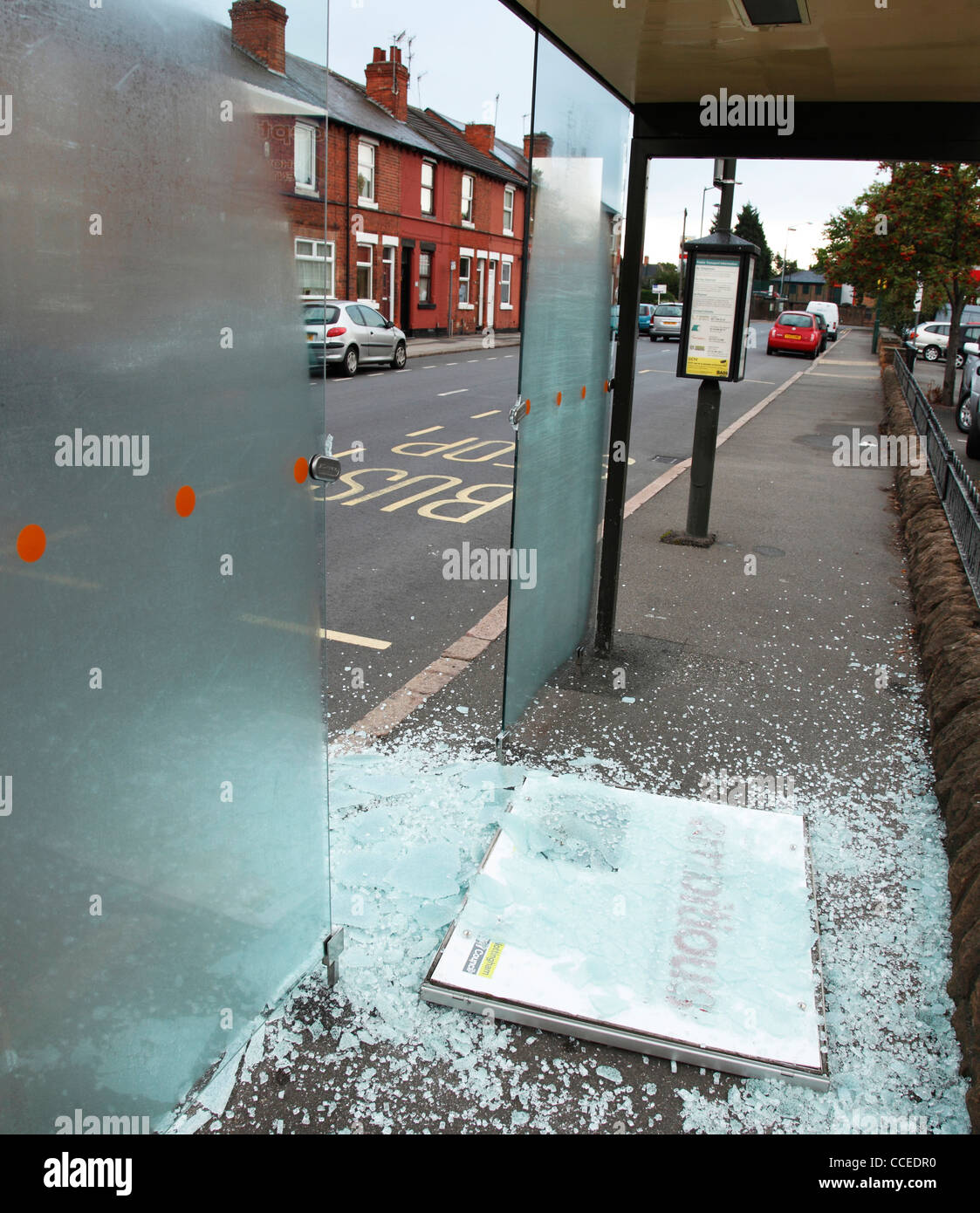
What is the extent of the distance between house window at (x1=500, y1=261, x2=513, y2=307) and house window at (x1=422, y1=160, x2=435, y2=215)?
250 inches

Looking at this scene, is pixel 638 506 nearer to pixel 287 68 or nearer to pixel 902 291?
pixel 287 68

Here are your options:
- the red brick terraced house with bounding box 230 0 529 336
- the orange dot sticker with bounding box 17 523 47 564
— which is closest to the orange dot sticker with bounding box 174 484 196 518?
the orange dot sticker with bounding box 17 523 47 564

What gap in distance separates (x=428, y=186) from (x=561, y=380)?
32.0 meters

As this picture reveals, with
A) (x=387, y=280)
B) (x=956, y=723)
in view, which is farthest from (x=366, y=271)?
(x=956, y=723)

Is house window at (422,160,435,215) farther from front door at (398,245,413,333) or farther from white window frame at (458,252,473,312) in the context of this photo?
white window frame at (458,252,473,312)

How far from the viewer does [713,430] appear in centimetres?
779

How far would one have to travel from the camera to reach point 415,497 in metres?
9.30

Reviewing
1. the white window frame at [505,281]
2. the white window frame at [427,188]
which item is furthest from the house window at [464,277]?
→ the white window frame at [427,188]

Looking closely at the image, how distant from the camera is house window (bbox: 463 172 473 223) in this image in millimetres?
35750

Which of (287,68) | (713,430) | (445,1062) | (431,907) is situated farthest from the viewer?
(713,430)

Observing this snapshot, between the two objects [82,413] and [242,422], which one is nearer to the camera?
[82,413]

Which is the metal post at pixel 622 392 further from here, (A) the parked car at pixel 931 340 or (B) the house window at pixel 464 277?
(B) the house window at pixel 464 277
